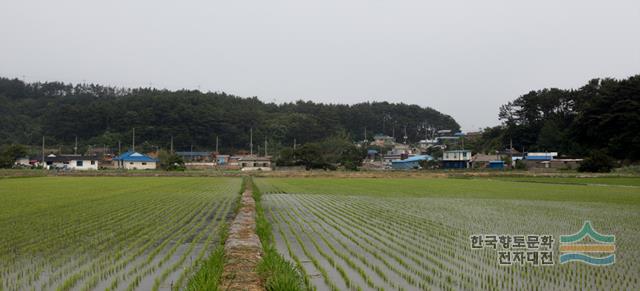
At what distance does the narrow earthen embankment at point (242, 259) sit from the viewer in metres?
4.67

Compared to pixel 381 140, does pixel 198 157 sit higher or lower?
lower

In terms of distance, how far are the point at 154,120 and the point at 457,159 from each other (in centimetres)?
4687

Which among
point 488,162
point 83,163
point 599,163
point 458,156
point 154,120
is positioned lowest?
point 599,163

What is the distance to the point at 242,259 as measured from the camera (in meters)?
5.73

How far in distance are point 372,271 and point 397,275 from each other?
330 mm

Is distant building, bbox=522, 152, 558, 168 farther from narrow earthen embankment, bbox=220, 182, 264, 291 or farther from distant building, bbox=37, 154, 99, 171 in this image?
narrow earthen embankment, bbox=220, 182, 264, 291

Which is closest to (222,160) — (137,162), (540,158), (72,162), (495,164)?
(137,162)

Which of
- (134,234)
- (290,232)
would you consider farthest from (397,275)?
(134,234)

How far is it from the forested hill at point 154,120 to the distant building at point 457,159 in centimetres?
3063

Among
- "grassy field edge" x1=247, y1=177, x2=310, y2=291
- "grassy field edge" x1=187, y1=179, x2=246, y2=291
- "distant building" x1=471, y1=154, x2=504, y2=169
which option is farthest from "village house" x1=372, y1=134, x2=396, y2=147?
"grassy field edge" x1=187, y1=179, x2=246, y2=291

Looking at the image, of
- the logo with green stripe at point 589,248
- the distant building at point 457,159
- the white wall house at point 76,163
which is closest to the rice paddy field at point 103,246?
the logo with green stripe at point 589,248

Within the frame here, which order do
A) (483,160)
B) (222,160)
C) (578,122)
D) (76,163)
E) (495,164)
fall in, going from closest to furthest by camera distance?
(578,122) < (76,163) < (495,164) < (483,160) < (222,160)

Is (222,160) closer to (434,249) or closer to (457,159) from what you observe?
(457,159)

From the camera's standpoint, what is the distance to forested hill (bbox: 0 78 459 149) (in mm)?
76812
